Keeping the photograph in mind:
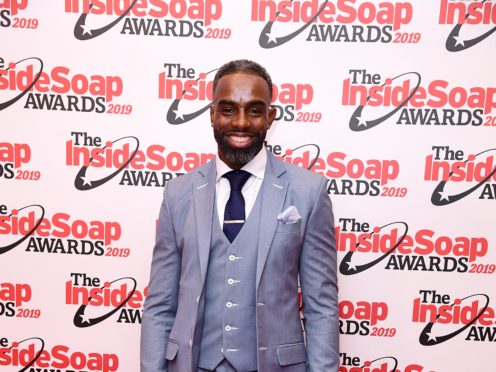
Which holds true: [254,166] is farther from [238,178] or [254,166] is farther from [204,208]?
[204,208]

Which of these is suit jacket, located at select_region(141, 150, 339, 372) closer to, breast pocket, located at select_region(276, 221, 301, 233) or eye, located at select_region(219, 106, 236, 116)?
breast pocket, located at select_region(276, 221, 301, 233)

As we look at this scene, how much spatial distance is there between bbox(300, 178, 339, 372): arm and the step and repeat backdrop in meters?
0.52

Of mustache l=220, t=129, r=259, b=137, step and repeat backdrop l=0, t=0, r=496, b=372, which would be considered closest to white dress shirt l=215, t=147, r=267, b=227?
mustache l=220, t=129, r=259, b=137

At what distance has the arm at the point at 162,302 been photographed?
58.5 inches

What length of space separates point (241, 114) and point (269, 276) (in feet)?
1.74

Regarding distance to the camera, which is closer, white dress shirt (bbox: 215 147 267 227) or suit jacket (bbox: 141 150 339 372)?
suit jacket (bbox: 141 150 339 372)

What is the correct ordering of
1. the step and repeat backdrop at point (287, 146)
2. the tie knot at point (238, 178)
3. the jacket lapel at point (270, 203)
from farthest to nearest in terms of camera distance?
the step and repeat backdrop at point (287, 146) < the tie knot at point (238, 178) < the jacket lapel at point (270, 203)

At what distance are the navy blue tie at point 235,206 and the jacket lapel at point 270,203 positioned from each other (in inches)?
3.0

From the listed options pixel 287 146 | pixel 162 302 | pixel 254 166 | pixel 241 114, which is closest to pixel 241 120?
pixel 241 114

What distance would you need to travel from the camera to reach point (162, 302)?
4.94 ft

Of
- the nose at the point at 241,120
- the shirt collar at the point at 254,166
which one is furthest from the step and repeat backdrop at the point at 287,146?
the nose at the point at 241,120

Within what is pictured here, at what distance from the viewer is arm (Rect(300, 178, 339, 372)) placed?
4.62 ft

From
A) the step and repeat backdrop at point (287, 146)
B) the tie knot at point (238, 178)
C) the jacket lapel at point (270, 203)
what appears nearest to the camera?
the jacket lapel at point (270, 203)

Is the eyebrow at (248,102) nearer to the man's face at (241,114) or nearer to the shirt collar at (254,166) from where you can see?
the man's face at (241,114)
